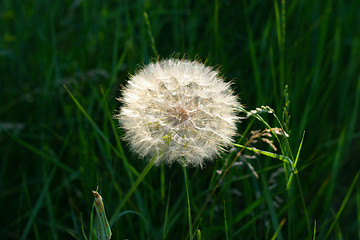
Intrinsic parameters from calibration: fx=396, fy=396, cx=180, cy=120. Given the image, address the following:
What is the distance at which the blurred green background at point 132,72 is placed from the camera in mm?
2146

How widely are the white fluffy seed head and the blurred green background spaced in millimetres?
447

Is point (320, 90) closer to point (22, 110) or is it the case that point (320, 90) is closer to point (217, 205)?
point (217, 205)

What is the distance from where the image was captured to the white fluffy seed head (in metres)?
1.50

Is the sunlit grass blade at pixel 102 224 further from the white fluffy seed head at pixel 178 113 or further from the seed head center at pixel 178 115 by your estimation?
the seed head center at pixel 178 115

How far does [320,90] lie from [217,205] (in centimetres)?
118

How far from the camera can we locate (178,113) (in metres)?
1.60

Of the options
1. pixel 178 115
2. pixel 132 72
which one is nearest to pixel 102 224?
pixel 178 115

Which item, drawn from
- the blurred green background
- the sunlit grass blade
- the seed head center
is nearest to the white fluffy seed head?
the seed head center

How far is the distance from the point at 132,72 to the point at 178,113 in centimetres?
77

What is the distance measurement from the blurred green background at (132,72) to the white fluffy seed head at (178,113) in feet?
1.46

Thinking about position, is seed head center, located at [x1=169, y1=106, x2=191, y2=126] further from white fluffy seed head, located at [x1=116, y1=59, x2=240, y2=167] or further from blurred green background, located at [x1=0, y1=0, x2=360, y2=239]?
blurred green background, located at [x1=0, y1=0, x2=360, y2=239]

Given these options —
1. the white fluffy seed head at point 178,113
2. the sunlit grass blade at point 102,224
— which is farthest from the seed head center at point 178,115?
the sunlit grass blade at point 102,224

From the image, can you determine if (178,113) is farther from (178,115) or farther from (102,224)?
(102,224)

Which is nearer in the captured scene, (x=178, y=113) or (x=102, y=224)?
(x=102, y=224)
